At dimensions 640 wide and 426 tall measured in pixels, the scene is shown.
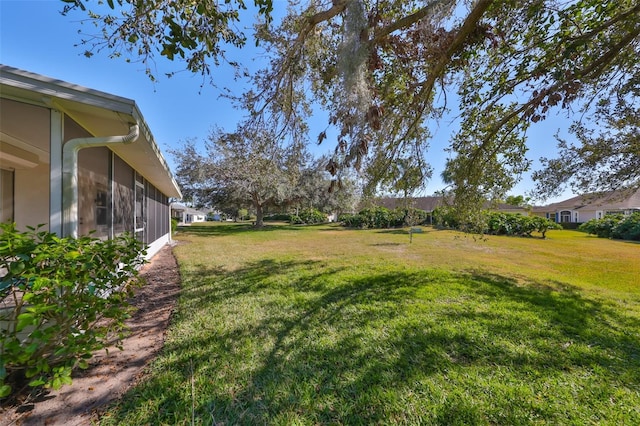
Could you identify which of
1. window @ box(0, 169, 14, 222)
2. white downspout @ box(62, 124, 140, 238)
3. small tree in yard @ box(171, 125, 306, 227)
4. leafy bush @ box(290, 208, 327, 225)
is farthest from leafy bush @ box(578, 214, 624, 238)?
window @ box(0, 169, 14, 222)

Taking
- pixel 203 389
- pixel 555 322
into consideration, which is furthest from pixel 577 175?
pixel 203 389

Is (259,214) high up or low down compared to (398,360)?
up

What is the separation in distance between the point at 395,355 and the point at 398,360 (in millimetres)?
90

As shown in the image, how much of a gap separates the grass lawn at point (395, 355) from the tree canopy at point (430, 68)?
7.31 ft

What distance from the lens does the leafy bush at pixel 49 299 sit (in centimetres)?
163

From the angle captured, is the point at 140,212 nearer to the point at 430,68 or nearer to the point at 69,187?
the point at 69,187

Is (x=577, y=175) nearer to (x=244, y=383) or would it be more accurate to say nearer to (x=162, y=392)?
(x=244, y=383)

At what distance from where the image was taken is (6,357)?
1.65 metres

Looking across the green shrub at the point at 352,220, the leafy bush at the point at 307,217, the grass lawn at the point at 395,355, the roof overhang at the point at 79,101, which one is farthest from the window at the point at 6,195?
the leafy bush at the point at 307,217

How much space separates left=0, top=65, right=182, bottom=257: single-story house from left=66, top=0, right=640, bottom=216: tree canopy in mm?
1022

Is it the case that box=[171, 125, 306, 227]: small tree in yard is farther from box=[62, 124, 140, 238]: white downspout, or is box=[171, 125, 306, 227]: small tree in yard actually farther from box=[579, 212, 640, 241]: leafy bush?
box=[579, 212, 640, 241]: leafy bush

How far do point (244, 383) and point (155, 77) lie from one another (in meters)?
4.75

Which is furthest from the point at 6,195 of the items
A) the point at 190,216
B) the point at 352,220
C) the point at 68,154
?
the point at 190,216

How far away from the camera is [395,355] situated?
259 centimetres
